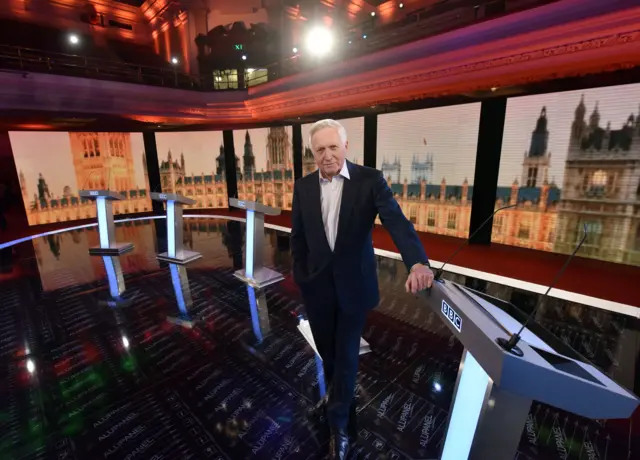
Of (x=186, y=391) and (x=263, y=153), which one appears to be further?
(x=263, y=153)

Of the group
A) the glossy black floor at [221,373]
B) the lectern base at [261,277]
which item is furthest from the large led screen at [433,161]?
the lectern base at [261,277]

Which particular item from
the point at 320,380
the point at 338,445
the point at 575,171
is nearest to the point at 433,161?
the point at 575,171

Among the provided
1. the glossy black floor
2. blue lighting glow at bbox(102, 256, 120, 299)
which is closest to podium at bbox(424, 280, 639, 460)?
the glossy black floor

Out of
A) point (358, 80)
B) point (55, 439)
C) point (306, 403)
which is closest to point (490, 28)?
point (358, 80)

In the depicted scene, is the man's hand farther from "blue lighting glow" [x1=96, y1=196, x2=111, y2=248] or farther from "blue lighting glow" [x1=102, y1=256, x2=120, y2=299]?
"blue lighting glow" [x1=96, y1=196, x2=111, y2=248]

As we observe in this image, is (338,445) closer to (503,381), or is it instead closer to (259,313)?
(503,381)

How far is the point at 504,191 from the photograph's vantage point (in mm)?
5293

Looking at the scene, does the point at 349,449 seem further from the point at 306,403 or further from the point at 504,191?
the point at 504,191

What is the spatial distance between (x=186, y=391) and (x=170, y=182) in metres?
8.53

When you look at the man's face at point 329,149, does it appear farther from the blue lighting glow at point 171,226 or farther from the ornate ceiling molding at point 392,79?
the ornate ceiling molding at point 392,79

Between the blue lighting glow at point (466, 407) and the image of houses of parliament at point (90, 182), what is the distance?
980 cm

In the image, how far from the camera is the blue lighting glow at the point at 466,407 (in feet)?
2.96

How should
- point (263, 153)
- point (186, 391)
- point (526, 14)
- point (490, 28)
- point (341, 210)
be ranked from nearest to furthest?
point (341, 210)
point (186, 391)
point (526, 14)
point (490, 28)
point (263, 153)

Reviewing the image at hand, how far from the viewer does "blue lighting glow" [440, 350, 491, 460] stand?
2.96ft
